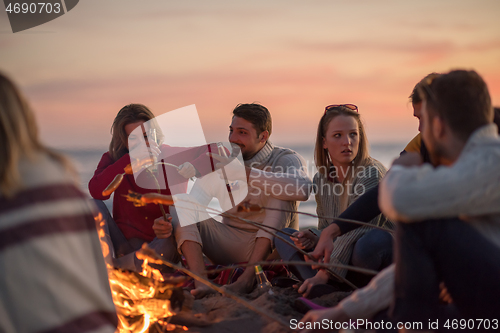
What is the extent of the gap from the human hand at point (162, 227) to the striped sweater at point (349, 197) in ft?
3.70

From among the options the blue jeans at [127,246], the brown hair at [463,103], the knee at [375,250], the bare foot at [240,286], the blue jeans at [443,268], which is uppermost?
the brown hair at [463,103]

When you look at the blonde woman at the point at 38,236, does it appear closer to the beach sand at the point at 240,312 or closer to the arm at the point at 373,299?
the arm at the point at 373,299

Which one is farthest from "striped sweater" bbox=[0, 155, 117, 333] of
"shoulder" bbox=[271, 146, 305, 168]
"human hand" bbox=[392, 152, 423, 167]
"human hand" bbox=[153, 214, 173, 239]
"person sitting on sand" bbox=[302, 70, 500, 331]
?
"shoulder" bbox=[271, 146, 305, 168]

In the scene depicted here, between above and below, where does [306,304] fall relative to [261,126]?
below

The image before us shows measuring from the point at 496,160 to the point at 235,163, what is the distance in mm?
2212

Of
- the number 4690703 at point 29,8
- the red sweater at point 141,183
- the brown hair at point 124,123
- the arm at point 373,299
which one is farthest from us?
the number 4690703 at point 29,8

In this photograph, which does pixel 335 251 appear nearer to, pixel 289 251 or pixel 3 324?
pixel 289 251

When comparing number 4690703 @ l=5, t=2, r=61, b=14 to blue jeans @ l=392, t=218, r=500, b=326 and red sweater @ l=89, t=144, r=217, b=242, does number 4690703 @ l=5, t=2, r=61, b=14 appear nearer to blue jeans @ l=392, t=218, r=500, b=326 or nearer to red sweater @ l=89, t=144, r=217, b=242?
red sweater @ l=89, t=144, r=217, b=242

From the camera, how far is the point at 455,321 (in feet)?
4.28

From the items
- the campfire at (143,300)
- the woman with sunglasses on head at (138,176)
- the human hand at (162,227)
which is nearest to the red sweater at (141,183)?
the woman with sunglasses on head at (138,176)

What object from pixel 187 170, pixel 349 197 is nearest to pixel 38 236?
pixel 187 170

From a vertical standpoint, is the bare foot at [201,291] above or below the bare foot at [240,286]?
above

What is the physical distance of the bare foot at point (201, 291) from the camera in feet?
8.98

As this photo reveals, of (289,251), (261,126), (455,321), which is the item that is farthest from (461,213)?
(261,126)
